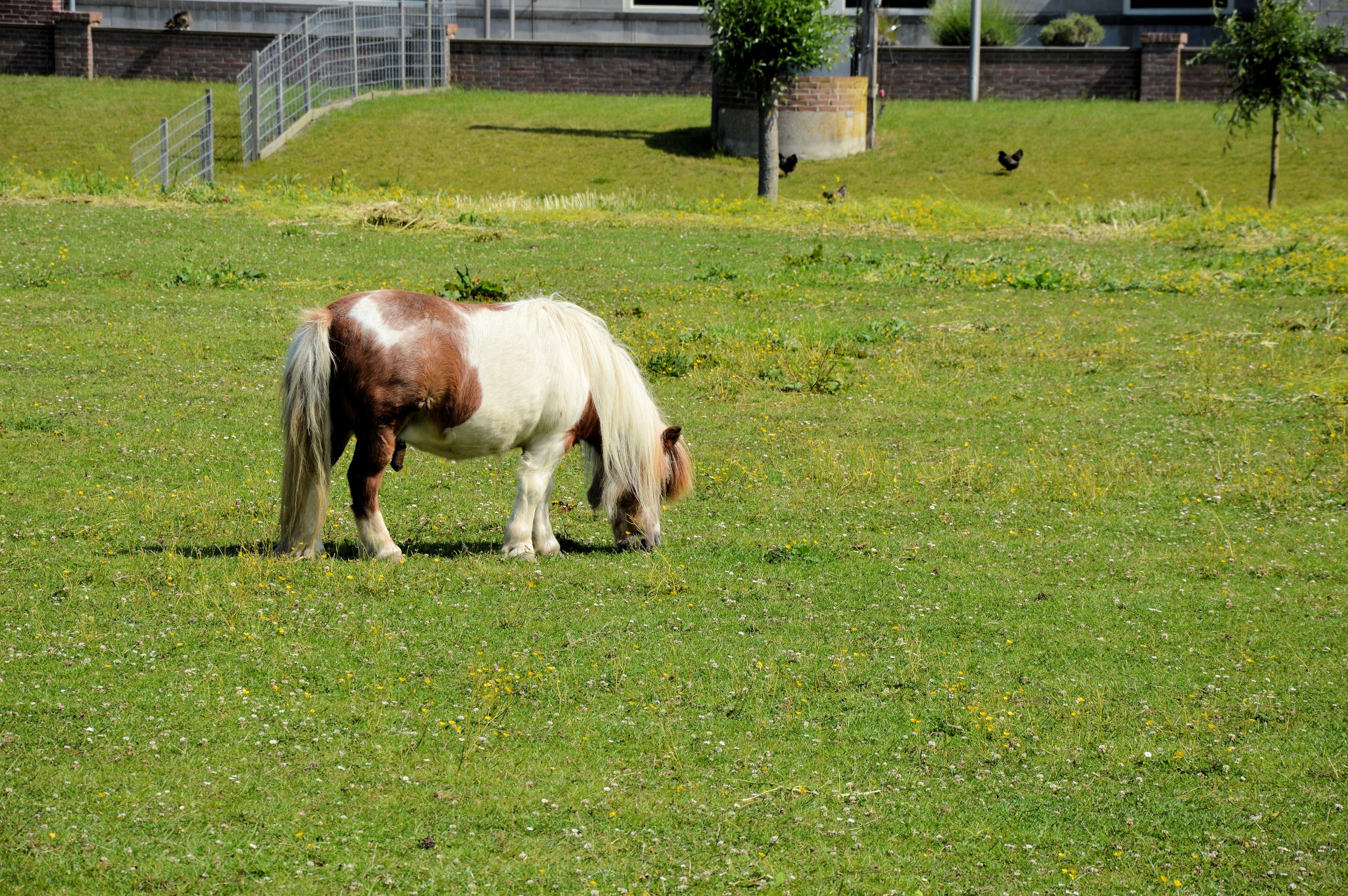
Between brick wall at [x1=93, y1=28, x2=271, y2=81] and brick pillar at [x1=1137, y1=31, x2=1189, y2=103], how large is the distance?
2983 cm

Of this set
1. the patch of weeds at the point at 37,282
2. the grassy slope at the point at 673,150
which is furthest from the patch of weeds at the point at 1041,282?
the patch of weeds at the point at 37,282

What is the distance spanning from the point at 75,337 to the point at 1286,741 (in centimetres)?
1516

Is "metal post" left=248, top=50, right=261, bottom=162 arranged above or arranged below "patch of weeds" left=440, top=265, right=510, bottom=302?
above

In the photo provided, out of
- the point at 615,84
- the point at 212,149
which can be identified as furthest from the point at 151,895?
the point at 615,84

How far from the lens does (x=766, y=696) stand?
800 centimetres

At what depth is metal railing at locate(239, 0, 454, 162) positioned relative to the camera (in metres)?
38.7

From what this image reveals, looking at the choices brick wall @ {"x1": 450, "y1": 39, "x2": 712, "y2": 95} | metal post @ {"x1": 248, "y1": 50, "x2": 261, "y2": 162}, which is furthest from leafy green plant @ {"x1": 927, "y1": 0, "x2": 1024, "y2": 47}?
metal post @ {"x1": 248, "y1": 50, "x2": 261, "y2": 162}

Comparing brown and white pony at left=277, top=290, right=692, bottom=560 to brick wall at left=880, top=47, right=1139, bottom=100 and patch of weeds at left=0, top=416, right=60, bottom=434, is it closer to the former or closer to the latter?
patch of weeds at left=0, top=416, right=60, bottom=434

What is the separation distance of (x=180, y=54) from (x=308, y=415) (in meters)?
42.5

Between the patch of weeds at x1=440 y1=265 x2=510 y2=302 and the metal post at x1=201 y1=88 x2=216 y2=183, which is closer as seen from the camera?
the patch of weeds at x1=440 y1=265 x2=510 y2=302

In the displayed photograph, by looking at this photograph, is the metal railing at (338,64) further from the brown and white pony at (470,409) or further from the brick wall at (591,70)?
the brown and white pony at (470,409)

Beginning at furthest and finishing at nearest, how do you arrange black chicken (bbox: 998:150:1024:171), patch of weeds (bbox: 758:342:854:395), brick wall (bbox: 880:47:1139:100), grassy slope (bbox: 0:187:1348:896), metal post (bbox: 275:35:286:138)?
1. brick wall (bbox: 880:47:1139:100)
2. metal post (bbox: 275:35:286:138)
3. black chicken (bbox: 998:150:1024:171)
4. patch of weeds (bbox: 758:342:854:395)
5. grassy slope (bbox: 0:187:1348:896)

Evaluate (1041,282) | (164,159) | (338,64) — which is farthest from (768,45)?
(338,64)

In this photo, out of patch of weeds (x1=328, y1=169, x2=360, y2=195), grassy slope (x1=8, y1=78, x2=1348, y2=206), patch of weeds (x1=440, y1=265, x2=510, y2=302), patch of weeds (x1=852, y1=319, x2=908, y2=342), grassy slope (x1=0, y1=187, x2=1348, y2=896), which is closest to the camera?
grassy slope (x1=0, y1=187, x2=1348, y2=896)
